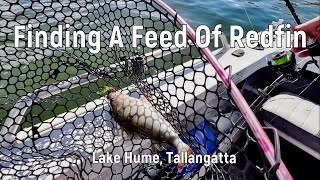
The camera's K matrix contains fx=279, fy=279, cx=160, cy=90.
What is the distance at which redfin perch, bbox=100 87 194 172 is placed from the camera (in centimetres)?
206

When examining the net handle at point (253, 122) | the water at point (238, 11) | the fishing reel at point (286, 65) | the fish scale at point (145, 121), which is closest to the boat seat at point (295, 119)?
the fishing reel at point (286, 65)

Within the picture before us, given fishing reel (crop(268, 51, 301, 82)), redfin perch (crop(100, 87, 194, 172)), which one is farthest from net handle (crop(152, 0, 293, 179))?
fishing reel (crop(268, 51, 301, 82))

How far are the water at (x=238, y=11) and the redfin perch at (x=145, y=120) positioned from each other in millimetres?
4984

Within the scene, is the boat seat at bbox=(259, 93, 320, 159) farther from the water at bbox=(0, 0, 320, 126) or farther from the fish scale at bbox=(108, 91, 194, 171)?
the water at bbox=(0, 0, 320, 126)

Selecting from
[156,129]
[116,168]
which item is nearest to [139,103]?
[156,129]

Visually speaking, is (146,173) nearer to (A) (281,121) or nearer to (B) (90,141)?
(B) (90,141)

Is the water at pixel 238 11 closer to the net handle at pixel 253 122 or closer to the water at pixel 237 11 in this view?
the water at pixel 237 11

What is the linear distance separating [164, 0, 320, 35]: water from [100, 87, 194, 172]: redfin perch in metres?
4.98

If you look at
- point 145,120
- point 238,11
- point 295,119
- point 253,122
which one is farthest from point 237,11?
point 253,122

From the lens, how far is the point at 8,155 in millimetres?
2162

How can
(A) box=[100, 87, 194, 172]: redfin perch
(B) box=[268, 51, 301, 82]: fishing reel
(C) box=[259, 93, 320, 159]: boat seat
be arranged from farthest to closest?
(B) box=[268, 51, 301, 82]: fishing reel
(C) box=[259, 93, 320, 159]: boat seat
(A) box=[100, 87, 194, 172]: redfin perch

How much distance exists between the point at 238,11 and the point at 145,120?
6573mm

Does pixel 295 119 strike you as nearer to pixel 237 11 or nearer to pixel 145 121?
pixel 145 121

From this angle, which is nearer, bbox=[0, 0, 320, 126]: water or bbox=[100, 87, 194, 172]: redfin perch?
bbox=[100, 87, 194, 172]: redfin perch
